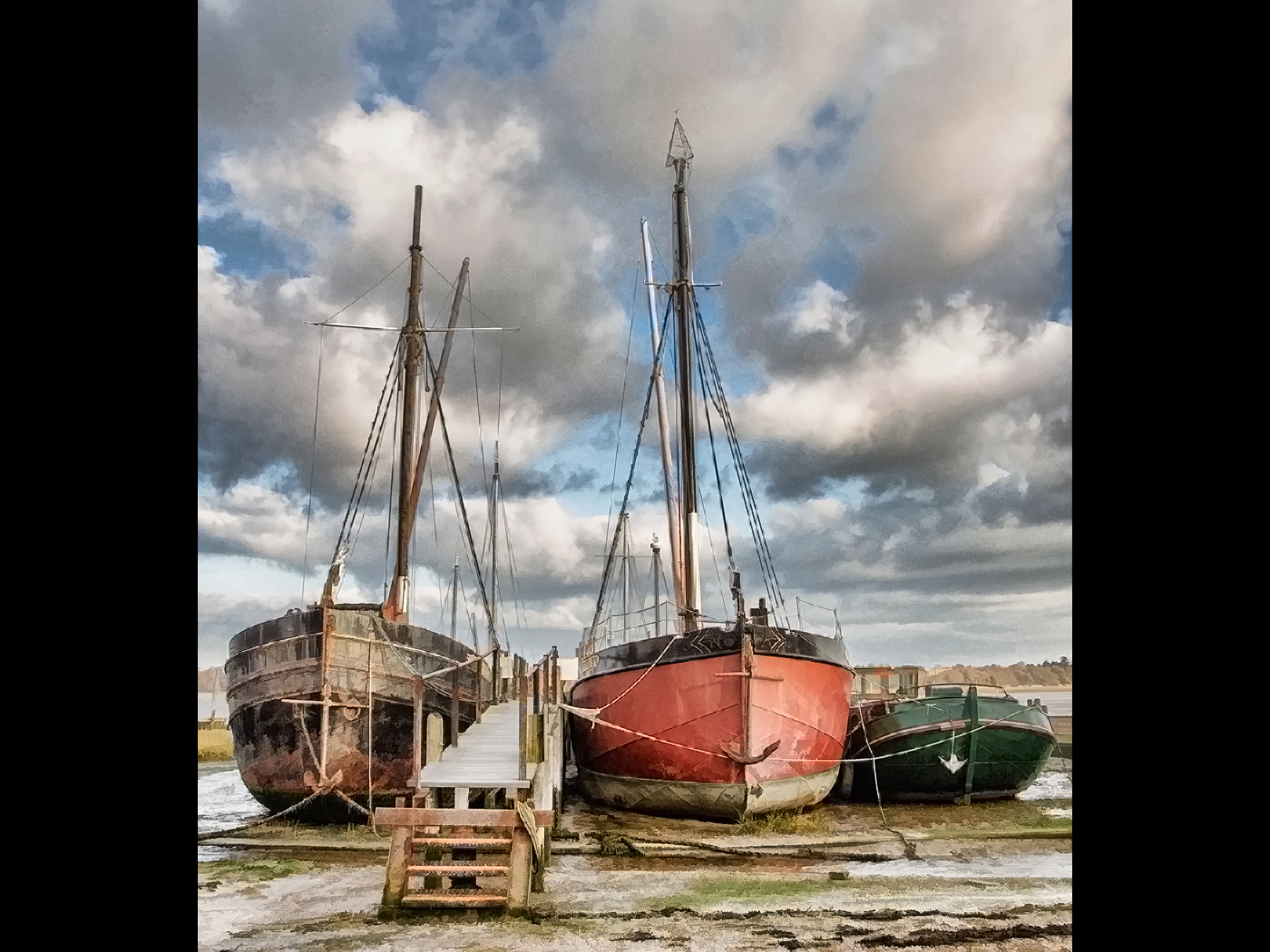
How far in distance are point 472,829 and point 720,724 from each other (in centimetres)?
326

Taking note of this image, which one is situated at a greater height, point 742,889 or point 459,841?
point 459,841

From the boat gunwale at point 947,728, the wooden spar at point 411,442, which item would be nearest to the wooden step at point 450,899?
the wooden spar at point 411,442

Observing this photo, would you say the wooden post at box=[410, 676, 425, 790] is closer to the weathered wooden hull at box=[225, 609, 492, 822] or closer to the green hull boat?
the weathered wooden hull at box=[225, 609, 492, 822]

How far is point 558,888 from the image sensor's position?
729 centimetres

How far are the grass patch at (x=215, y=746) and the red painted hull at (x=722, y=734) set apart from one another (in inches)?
529

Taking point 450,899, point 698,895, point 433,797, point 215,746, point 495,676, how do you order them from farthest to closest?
1. point 215,746
2. point 495,676
3. point 433,797
4. point 698,895
5. point 450,899

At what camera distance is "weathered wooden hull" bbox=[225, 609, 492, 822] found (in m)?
10.0

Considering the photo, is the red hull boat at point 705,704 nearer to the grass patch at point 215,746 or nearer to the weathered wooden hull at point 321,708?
the weathered wooden hull at point 321,708

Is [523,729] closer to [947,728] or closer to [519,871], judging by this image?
[519,871]

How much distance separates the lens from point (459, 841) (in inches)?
259

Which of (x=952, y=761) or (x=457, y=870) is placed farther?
(x=952, y=761)

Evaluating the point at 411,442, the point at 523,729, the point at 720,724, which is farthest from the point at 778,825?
the point at 411,442
